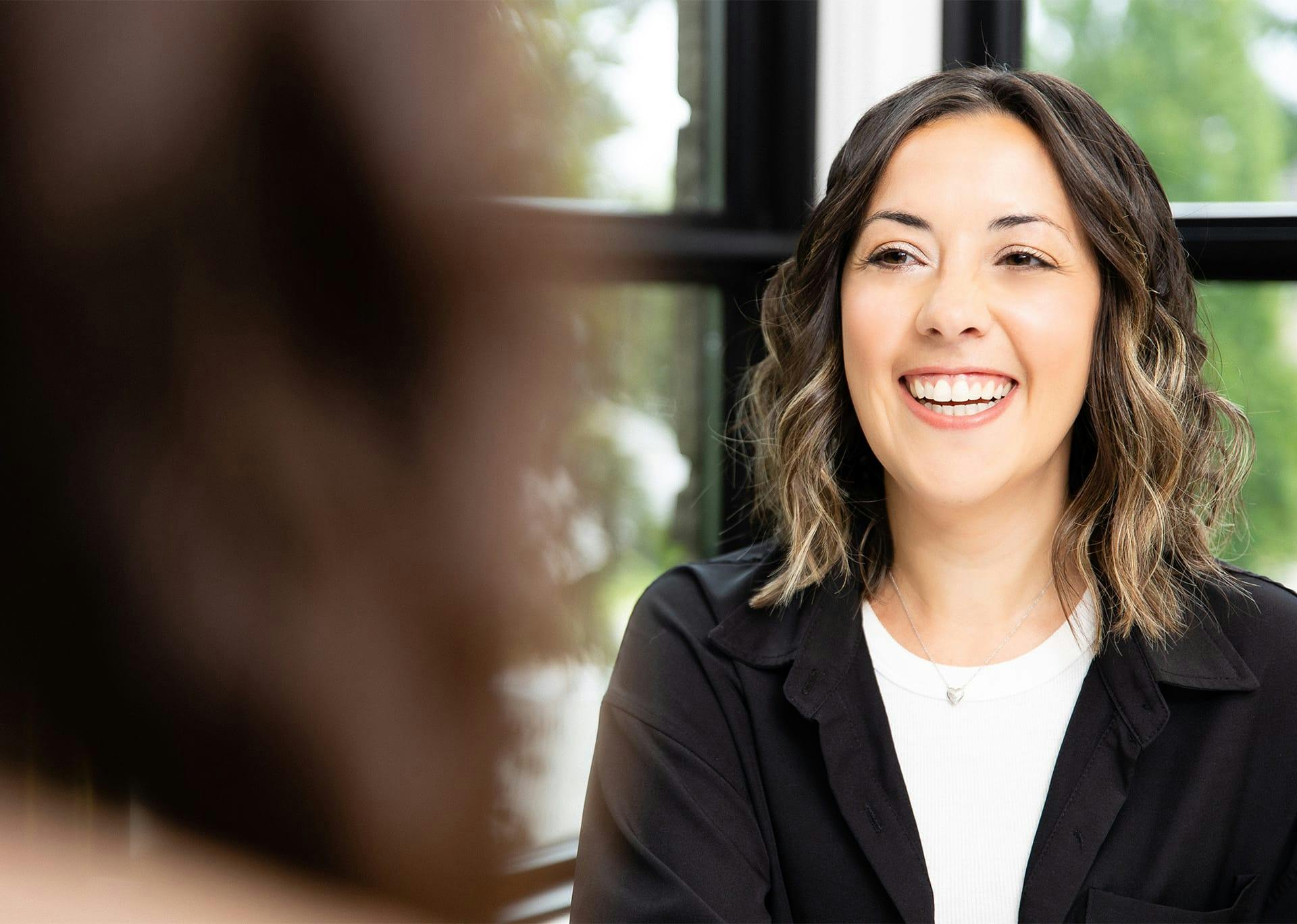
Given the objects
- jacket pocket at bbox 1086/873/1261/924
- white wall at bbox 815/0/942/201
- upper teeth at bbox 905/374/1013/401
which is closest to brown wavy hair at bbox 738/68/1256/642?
upper teeth at bbox 905/374/1013/401

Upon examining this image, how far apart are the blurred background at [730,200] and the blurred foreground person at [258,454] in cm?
15

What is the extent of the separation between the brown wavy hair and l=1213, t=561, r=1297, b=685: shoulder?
0.07ft

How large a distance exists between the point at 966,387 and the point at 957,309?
0.08 m

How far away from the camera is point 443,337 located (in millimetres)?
1195

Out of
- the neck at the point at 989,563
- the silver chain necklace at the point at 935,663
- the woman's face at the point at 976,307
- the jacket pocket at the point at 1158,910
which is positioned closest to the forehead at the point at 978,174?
the woman's face at the point at 976,307

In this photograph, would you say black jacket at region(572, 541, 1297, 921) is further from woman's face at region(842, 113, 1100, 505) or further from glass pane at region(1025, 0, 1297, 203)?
glass pane at region(1025, 0, 1297, 203)

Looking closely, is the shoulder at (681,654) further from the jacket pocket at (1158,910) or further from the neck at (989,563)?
the jacket pocket at (1158,910)

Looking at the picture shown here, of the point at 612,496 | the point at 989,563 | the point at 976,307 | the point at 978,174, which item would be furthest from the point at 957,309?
the point at 612,496

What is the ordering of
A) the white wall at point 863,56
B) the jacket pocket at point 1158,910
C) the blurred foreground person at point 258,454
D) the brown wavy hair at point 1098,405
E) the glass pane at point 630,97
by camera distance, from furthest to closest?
the white wall at point 863,56
the glass pane at point 630,97
the brown wavy hair at point 1098,405
the jacket pocket at point 1158,910
the blurred foreground person at point 258,454

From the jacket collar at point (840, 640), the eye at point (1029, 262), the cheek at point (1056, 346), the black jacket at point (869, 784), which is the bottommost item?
the black jacket at point (869, 784)

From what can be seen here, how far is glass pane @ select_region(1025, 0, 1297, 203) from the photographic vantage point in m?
1.41

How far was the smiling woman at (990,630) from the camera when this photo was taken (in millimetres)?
1095

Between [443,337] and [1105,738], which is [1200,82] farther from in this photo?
[443,337]

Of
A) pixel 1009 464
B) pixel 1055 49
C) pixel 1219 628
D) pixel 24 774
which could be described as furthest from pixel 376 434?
pixel 1055 49
